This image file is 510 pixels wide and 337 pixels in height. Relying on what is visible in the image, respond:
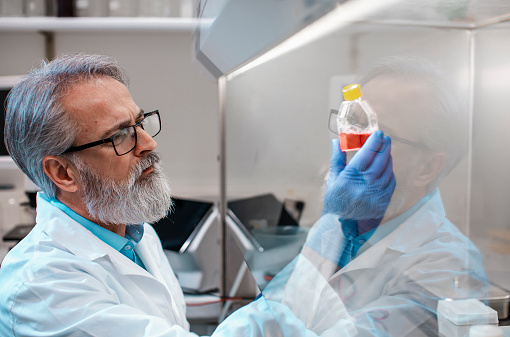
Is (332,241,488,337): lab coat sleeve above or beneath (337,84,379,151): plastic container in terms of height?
beneath

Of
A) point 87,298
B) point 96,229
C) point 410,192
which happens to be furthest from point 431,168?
point 96,229

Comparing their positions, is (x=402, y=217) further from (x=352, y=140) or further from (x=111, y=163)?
(x=111, y=163)

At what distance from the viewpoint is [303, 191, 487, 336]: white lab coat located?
42 centimetres

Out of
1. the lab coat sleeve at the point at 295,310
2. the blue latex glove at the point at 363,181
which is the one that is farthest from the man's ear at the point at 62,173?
the blue latex glove at the point at 363,181

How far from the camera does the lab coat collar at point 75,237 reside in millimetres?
777

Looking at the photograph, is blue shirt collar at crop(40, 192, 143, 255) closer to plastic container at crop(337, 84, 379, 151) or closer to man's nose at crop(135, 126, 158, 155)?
man's nose at crop(135, 126, 158, 155)

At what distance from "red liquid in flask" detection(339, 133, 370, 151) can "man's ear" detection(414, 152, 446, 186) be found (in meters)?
0.09

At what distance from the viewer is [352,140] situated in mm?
547

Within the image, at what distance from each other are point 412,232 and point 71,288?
540 millimetres

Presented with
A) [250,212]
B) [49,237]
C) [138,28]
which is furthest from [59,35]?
[49,237]

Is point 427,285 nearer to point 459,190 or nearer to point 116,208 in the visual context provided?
point 459,190

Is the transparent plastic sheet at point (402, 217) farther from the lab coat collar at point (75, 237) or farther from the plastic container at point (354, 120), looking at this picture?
the lab coat collar at point (75, 237)

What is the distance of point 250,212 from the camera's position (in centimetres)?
125

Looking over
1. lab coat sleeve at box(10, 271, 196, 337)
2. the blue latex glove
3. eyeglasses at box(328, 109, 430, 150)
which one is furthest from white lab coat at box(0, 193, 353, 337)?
eyeglasses at box(328, 109, 430, 150)
